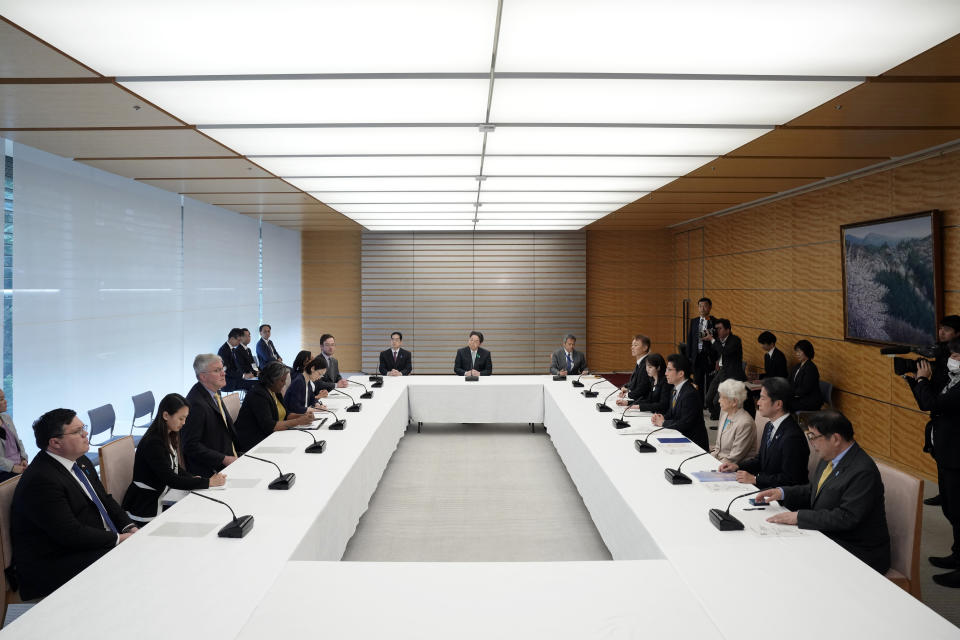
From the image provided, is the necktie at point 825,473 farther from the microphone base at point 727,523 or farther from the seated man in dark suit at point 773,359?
the seated man in dark suit at point 773,359

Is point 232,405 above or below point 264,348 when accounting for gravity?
below

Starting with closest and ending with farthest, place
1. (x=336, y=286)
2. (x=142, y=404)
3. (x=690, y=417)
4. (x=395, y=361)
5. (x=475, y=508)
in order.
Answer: (x=690, y=417)
(x=475, y=508)
(x=142, y=404)
(x=395, y=361)
(x=336, y=286)

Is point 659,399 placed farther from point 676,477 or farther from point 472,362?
point 472,362

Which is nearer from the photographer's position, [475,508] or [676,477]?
[676,477]

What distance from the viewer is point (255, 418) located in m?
4.62

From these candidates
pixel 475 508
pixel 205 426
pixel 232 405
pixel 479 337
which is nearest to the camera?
pixel 205 426

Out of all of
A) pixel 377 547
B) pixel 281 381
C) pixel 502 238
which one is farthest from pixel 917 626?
pixel 502 238

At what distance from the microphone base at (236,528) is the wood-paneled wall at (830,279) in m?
5.50

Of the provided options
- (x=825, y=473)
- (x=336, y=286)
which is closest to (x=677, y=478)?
(x=825, y=473)

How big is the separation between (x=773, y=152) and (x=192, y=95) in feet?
13.7

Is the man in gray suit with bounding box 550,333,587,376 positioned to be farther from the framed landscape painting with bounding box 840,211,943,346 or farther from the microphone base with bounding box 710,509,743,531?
the microphone base with bounding box 710,509,743,531

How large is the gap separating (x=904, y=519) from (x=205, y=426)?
3957 mm

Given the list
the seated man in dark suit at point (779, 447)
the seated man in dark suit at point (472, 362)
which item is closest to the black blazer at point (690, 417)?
the seated man in dark suit at point (779, 447)

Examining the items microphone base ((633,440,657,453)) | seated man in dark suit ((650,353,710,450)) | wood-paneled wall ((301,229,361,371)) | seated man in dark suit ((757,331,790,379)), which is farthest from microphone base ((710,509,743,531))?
wood-paneled wall ((301,229,361,371))
